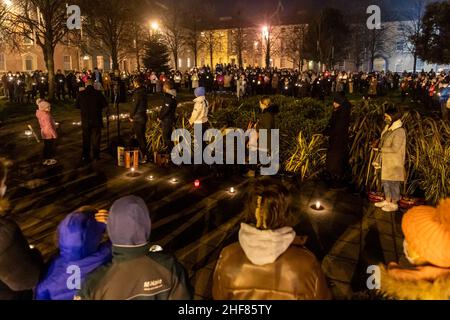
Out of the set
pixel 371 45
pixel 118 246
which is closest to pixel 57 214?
pixel 118 246

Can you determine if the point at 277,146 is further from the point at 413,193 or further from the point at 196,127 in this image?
the point at 413,193

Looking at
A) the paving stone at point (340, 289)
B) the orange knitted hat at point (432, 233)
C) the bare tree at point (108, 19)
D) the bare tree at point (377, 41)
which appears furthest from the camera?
the bare tree at point (377, 41)

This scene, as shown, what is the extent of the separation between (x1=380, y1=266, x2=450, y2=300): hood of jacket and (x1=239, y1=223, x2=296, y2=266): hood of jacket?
66 centimetres

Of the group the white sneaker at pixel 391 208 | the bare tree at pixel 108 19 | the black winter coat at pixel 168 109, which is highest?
the bare tree at pixel 108 19

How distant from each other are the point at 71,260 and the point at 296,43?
6156cm

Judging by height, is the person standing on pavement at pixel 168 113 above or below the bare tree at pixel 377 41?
below

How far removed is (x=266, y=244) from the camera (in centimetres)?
247

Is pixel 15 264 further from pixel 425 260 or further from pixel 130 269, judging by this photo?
pixel 425 260

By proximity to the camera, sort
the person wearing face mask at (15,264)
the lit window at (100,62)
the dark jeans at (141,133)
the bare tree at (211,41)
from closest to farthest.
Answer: the person wearing face mask at (15,264) < the dark jeans at (141,133) < the lit window at (100,62) < the bare tree at (211,41)

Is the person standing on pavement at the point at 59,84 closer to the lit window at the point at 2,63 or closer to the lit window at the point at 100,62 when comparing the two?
the lit window at the point at 2,63

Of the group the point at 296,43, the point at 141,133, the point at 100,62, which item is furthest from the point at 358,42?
the point at 141,133

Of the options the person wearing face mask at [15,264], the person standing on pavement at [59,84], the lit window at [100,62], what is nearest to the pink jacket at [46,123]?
the person wearing face mask at [15,264]

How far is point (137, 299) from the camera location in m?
2.48

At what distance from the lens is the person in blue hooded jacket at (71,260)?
2.84 meters
